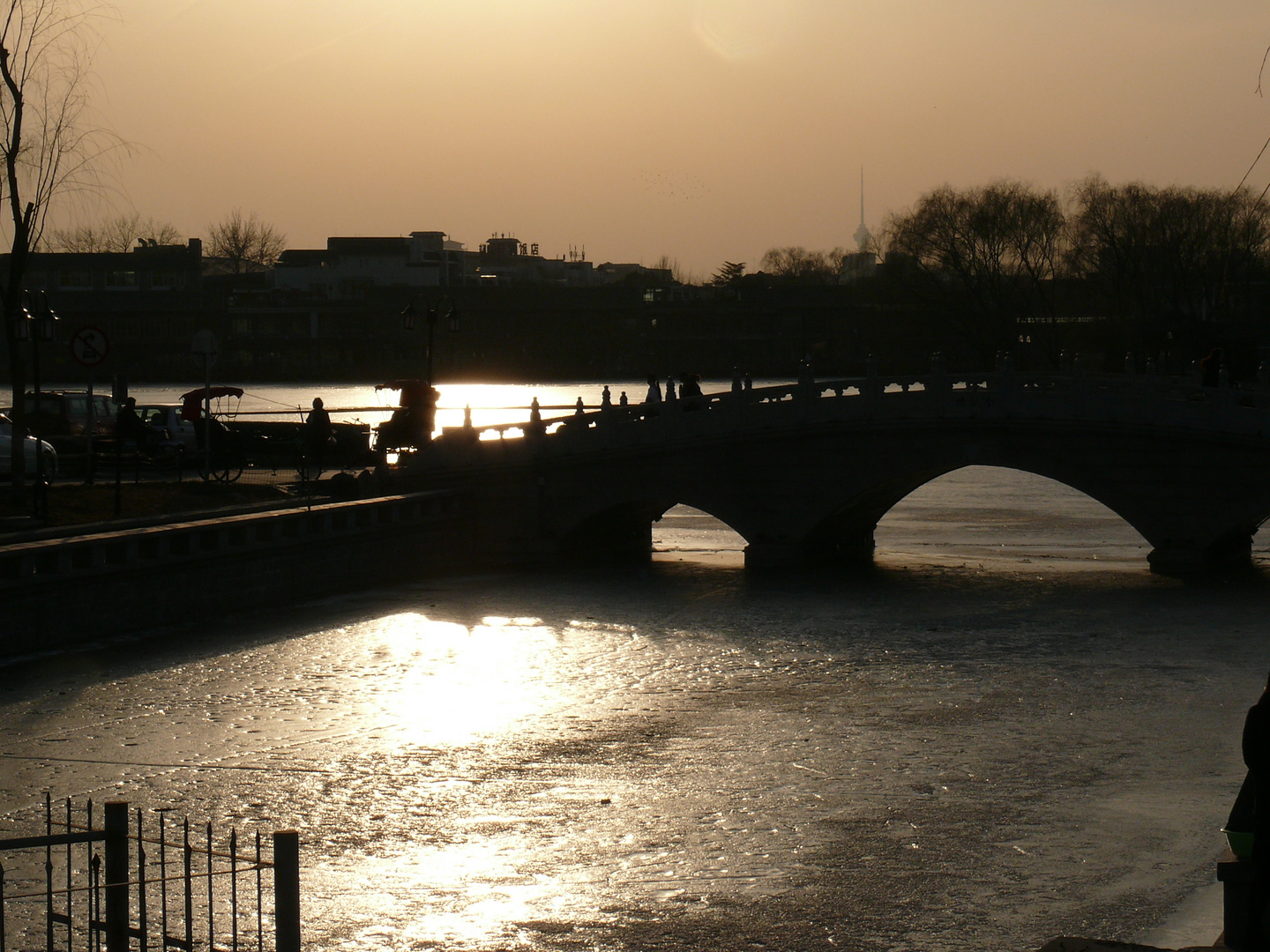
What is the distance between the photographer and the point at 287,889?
23.6 ft

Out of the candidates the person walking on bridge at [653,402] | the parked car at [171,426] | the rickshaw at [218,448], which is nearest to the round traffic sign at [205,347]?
the rickshaw at [218,448]

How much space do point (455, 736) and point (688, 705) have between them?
122 inches

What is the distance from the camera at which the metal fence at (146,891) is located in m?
7.30

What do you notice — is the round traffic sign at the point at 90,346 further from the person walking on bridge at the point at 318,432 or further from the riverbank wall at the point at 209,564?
the person walking on bridge at the point at 318,432

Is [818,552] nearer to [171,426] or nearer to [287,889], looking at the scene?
[171,426]

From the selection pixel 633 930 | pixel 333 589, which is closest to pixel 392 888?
pixel 633 930


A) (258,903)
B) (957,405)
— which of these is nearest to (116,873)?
(258,903)

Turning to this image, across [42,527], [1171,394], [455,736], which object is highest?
[1171,394]

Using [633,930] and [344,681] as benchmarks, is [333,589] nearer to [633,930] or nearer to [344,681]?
[344,681]

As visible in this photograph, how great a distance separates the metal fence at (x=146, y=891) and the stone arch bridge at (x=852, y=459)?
19400 mm

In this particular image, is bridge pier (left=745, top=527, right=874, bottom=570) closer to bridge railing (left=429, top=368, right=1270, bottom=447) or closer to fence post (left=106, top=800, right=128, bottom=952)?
bridge railing (left=429, top=368, right=1270, bottom=447)

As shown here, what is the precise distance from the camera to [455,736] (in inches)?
677

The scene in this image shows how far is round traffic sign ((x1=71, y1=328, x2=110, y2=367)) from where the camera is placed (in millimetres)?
23156

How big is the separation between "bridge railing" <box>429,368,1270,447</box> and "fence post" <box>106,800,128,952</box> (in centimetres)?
2336
